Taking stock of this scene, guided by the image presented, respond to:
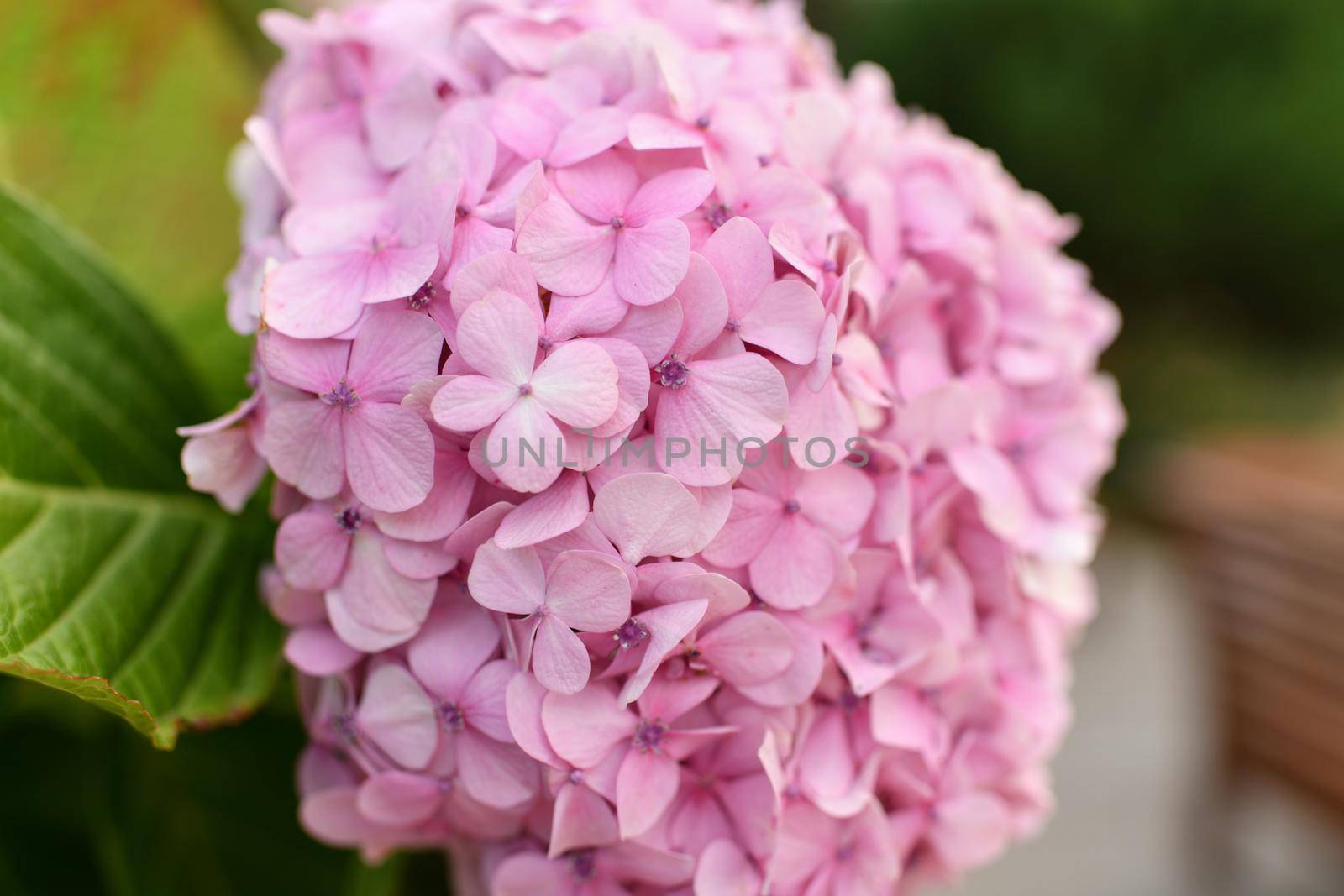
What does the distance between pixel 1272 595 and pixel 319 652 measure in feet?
2.82

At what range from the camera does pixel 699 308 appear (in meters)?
0.22

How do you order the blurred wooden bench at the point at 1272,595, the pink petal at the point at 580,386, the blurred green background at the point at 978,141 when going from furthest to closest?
1. the blurred wooden bench at the point at 1272,595
2. the blurred green background at the point at 978,141
3. the pink petal at the point at 580,386

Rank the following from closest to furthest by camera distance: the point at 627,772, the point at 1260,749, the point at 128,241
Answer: the point at 627,772 → the point at 128,241 → the point at 1260,749

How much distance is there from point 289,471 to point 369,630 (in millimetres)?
40

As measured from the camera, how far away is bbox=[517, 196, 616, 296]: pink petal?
22 cm

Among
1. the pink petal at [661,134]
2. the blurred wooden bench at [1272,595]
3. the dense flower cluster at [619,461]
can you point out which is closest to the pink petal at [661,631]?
the dense flower cluster at [619,461]

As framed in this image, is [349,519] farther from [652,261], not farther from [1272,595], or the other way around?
[1272,595]

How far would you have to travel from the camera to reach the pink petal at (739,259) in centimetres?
22

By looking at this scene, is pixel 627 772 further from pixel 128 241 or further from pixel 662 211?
pixel 128 241

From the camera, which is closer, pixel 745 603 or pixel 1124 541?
pixel 745 603

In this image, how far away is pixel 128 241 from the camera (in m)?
0.36

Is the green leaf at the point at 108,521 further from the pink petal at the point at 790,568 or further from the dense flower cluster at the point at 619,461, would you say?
the pink petal at the point at 790,568

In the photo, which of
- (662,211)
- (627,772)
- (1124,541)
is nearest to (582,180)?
(662,211)

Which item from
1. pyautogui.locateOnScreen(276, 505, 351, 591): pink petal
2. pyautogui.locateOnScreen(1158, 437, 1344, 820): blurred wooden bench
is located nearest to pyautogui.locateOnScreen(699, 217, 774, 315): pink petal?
pyautogui.locateOnScreen(276, 505, 351, 591): pink petal
